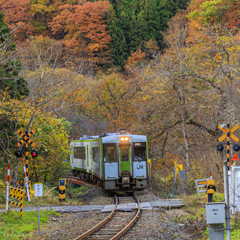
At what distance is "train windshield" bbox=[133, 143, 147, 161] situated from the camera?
59.0 ft

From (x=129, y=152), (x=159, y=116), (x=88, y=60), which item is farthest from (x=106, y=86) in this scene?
(x=129, y=152)

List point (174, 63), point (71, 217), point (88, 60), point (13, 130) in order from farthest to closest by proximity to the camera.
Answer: point (88, 60) < point (174, 63) < point (13, 130) < point (71, 217)

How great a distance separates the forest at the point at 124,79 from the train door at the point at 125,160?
3.28 meters

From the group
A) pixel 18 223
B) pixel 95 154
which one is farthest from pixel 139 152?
pixel 18 223

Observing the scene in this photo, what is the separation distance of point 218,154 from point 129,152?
15.3 feet

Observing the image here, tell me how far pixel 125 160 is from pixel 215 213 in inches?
463

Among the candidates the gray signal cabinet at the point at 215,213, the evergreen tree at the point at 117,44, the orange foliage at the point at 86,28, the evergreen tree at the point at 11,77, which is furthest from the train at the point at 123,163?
the evergreen tree at the point at 117,44

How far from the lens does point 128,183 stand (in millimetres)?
17656

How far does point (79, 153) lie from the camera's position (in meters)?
25.8

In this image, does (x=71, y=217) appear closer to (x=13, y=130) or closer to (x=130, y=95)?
(x=13, y=130)

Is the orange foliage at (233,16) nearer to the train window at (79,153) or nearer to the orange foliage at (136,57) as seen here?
the orange foliage at (136,57)

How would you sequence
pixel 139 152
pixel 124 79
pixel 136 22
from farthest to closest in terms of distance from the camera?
pixel 136 22, pixel 124 79, pixel 139 152

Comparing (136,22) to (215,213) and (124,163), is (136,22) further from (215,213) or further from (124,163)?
(215,213)

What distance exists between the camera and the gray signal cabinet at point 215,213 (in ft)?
20.1
